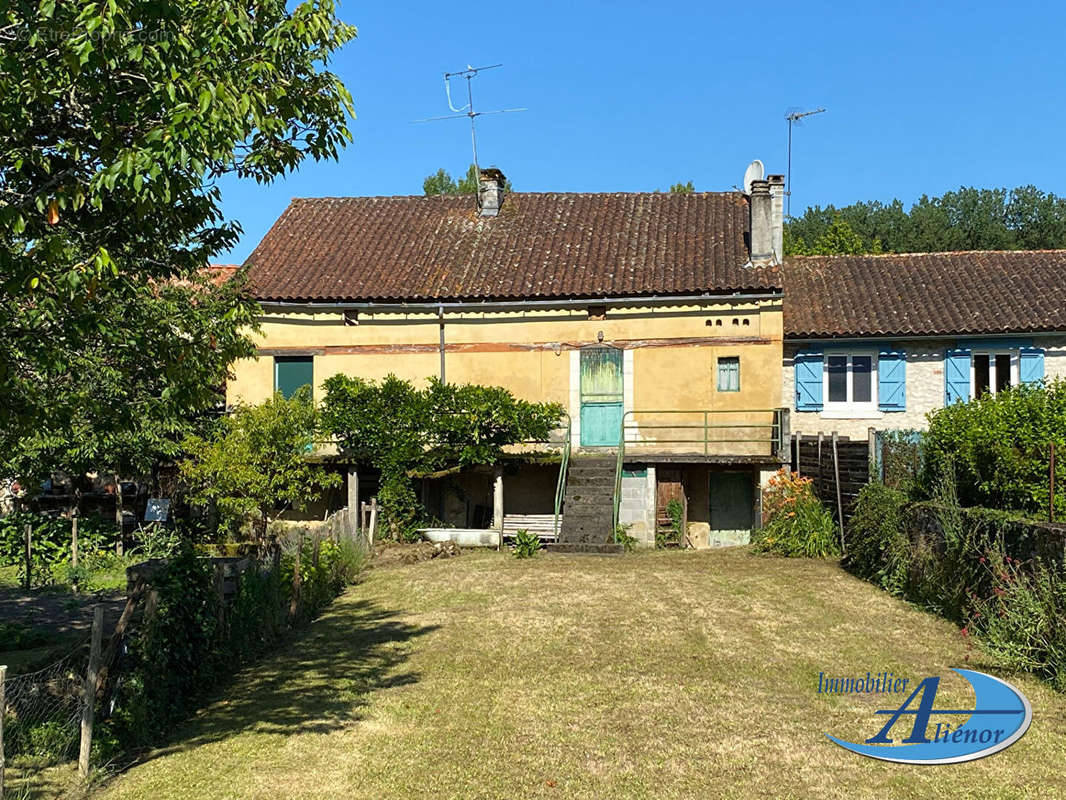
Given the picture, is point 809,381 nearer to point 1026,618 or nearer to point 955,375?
point 955,375

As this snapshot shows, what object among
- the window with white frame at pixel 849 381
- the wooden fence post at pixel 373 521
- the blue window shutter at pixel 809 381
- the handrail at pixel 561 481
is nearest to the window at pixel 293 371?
the wooden fence post at pixel 373 521

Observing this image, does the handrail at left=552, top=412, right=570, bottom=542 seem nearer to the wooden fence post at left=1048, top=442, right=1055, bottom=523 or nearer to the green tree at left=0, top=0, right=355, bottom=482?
the wooden fence post at left=1048, top=442, right=1055, bottom=523

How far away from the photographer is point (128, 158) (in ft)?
20.2

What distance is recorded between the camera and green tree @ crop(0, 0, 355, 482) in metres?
6.25

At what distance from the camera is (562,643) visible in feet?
36.4

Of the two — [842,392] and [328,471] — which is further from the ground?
[842,392]

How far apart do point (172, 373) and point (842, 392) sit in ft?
55.3

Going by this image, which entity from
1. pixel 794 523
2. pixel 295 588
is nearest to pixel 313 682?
pixel 295 588

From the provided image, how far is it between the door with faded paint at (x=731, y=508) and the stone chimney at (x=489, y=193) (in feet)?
28.5

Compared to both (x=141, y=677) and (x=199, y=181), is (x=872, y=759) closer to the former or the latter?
(x=141, y=677)

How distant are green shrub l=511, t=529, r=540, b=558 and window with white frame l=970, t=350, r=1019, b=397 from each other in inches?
405

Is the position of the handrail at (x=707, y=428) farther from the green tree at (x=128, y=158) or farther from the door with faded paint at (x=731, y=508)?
the green tree at (x=128, y=158)

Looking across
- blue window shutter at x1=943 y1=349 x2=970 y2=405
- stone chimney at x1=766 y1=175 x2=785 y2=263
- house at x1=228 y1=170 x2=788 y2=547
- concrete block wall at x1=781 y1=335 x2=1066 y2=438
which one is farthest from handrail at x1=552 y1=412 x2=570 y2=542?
blue window shutter at x1=943 y1=349 x2=970 y2=405

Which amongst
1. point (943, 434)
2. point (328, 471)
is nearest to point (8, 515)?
point (328, 471)
